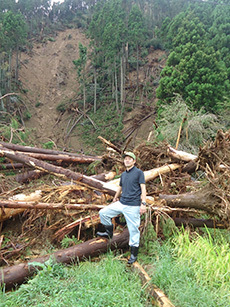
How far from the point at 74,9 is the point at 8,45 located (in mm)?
30292

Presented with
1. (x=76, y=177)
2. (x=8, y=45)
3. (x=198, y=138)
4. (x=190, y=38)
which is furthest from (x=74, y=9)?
(x=76, y=177)

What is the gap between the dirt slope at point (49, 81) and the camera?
83.8 feet

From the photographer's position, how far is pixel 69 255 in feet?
11.4

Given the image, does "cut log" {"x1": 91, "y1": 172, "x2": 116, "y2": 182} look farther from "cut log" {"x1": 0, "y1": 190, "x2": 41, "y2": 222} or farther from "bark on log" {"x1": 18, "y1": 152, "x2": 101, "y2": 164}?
"cut log" {"x1": 0, "y1": 190, "x2": 41, "y2": 222}

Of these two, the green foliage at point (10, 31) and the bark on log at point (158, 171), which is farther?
the green foliage at point (10, 31)

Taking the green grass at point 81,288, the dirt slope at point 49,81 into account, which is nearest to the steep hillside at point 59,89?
the dirt slope at point 49,81

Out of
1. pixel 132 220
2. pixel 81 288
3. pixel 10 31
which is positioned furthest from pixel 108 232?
pixel 10 31

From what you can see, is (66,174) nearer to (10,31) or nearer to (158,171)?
(158,171)

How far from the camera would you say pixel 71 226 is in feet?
13.8

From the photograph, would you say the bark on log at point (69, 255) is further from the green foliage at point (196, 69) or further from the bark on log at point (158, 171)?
the green foliage at point (196, 69)

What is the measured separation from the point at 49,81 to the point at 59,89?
7.14 ft

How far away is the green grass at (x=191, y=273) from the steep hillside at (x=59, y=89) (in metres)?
17.4

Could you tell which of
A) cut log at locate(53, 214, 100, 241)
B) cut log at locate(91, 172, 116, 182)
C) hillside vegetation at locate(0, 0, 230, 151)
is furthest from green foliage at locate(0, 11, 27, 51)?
cut log at locate(53, 214, 100, 241)

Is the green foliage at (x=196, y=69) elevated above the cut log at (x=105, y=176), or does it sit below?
above
